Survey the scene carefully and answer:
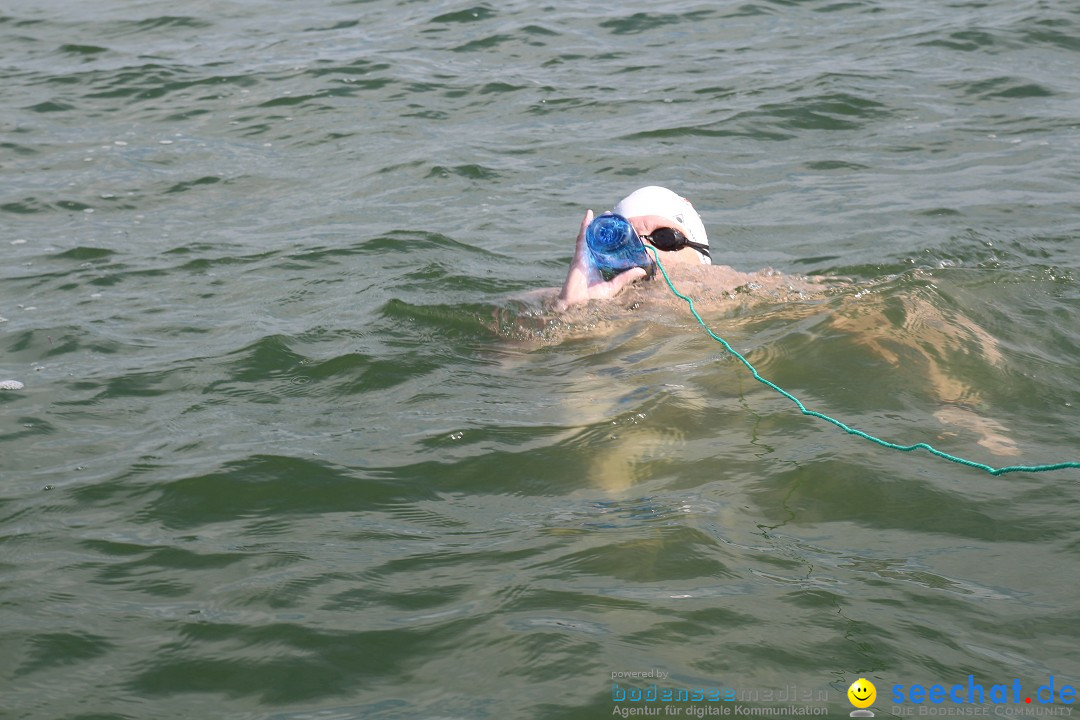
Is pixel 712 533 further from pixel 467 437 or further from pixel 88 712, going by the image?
pixel 88 712

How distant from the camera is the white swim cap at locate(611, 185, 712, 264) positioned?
6234mm

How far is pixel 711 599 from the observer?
3.63 m

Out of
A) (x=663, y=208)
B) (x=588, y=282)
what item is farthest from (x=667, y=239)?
(x=588, y=282)

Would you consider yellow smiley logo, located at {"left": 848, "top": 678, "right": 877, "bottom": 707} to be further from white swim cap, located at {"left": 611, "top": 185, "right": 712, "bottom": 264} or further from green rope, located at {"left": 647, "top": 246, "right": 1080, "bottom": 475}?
white swim cap, located at {"left": 611, "top": 185, "right": 712, "bottom": 264}

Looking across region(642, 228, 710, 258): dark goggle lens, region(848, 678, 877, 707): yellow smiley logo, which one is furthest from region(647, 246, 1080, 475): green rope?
region(848, 678, 877, 707): yellow smiley logo

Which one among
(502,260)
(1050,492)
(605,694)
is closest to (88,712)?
(605,694)

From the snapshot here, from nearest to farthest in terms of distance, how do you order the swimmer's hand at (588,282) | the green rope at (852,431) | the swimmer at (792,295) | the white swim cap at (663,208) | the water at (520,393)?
the water at (520,393)
the green rope at (852,431)
the swimmer at (792,295)
the swimmer's hand at (588,282)
the white swim cap at (663,208)

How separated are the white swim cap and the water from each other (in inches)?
16.5

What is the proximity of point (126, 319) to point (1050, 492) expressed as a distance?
5.10 metres

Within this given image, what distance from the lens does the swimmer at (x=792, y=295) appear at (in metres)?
5.42

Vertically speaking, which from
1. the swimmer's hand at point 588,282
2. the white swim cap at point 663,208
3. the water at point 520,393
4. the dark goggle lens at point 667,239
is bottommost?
the water at point 520,393

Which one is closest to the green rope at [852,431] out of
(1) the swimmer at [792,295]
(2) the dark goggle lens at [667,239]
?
(2) the dark goggle lens at [667,239]

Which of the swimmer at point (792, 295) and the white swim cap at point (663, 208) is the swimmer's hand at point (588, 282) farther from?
the white swim cap at point (663, 208)
